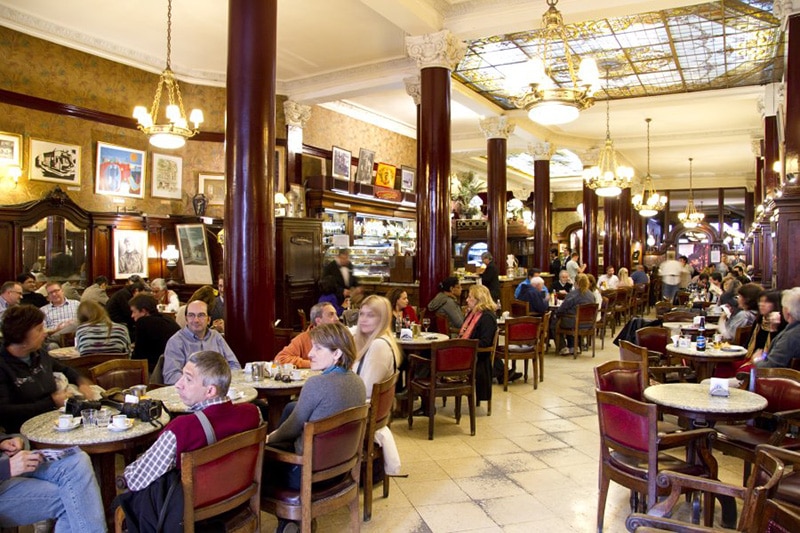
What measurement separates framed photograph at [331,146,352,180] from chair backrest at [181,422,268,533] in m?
10.7

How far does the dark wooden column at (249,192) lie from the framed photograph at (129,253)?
6.02m

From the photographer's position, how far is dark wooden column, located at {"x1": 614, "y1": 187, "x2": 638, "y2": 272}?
65.9 ft

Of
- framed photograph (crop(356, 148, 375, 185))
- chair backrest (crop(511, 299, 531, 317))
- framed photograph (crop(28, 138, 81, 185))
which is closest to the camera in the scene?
framed photograph (crop(28, 138, 81, 185))

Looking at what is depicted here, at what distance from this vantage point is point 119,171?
10.2m

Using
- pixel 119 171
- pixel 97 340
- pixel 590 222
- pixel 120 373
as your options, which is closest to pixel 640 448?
pixel 120 373

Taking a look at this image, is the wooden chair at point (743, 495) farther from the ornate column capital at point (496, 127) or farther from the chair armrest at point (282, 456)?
the ornate column capital at point (496, 127)

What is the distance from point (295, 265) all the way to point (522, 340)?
5464 millimetres

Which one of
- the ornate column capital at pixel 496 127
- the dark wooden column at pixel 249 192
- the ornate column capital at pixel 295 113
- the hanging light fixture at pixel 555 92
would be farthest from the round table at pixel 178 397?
the ornate column capital at pixel 496 127

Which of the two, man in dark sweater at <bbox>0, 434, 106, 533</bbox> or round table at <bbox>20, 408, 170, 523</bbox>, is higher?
round table at <bbox>20, 408, 170, 523</bbox>

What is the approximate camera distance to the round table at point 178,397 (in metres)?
3.36

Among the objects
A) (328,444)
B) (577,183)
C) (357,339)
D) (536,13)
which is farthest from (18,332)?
(577,183)

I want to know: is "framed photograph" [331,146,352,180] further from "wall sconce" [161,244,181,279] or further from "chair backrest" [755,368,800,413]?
"chair backrest" [755,368,800,413]

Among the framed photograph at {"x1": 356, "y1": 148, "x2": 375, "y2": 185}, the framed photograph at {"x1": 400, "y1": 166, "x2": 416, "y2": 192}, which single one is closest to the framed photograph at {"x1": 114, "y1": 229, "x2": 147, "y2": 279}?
the framed photograph at {"x1": 356, "y1": 148, "x2": 375, "y2": 185}

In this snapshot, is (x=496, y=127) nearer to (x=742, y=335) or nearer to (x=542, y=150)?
(x=542, y=150)
